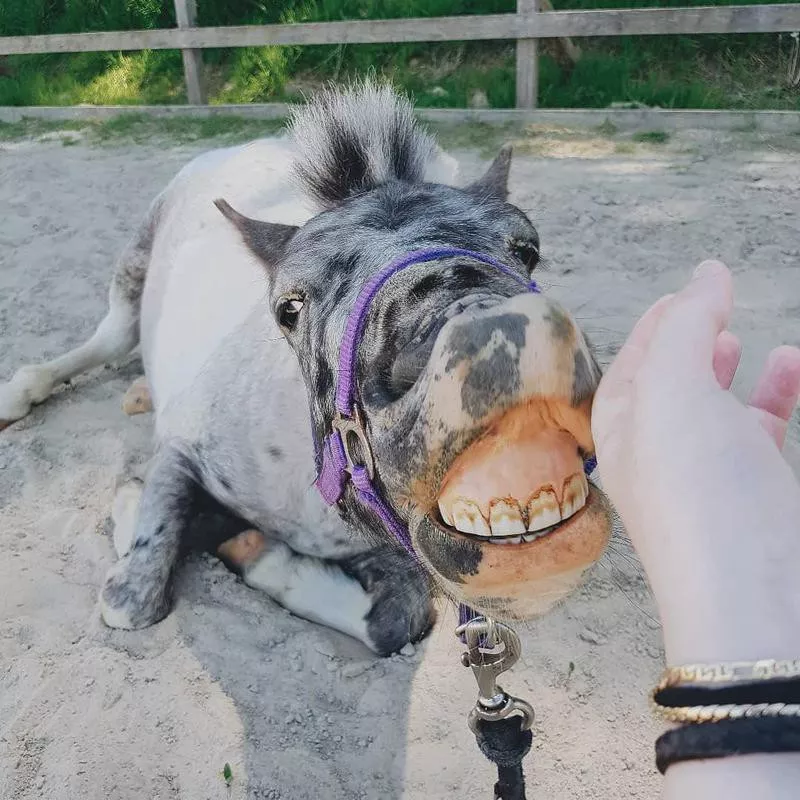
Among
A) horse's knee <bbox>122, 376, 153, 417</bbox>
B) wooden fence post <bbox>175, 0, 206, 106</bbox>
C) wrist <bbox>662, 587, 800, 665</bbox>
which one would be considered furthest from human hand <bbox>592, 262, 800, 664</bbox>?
wooden fence post <bbox>175, 0, 206, 106</bbox>

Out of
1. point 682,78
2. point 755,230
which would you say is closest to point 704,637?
point 755,230

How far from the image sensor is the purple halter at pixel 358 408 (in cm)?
157

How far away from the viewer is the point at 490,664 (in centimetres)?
165

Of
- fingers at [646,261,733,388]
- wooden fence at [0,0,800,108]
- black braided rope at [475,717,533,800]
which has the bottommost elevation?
black braided rope at [475,717,533,800]

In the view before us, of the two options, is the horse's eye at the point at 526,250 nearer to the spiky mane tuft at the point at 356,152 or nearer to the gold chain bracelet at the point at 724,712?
the spiky mane tuft at the point at 356,152

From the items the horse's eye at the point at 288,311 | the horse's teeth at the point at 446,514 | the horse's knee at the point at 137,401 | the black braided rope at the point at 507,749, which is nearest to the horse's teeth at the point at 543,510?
the horse's teeth at the point at 446,514

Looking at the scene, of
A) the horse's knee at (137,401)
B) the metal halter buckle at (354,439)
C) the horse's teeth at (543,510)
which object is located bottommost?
the horse's knee at (137,401)

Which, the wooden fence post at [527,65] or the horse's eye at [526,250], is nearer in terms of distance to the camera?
the horse's eye at [526,250]

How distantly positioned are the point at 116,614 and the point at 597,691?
1.45 m

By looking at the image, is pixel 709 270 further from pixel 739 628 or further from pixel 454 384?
pixel 739 628

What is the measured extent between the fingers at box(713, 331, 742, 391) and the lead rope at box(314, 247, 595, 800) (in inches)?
21.8

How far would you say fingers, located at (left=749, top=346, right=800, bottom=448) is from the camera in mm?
1090

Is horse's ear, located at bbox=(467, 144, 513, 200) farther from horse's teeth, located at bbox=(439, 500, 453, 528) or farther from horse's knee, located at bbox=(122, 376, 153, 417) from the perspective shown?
horse's knee, located at bbox=(122, 376, 153, 417)

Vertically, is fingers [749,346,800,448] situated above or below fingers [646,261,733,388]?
below
